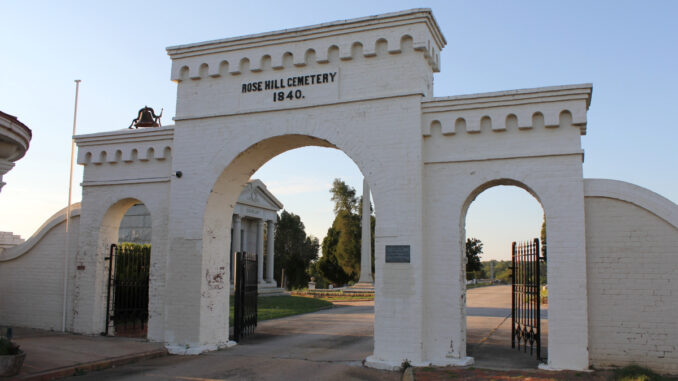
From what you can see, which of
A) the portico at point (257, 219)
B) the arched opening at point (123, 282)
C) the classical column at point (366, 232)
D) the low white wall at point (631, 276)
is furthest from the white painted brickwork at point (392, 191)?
the portico at point (257, 219)

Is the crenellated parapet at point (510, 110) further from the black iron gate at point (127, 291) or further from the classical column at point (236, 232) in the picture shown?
the classical column at point (236, 232)

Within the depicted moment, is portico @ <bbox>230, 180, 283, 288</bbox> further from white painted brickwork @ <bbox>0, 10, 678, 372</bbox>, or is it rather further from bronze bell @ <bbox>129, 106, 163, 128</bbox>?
white painted brickwork @ <bbox>0, 10, 678, 372</bbox>

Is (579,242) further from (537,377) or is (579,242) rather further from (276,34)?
(276,34)

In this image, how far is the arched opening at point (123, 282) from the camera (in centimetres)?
1367

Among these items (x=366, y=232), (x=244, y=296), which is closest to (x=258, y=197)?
(x=366, y=232)

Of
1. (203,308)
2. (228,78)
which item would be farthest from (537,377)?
(228,78)

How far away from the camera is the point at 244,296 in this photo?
538 inches

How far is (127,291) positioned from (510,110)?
10.0 m

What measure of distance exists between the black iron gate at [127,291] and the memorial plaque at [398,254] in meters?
6.95

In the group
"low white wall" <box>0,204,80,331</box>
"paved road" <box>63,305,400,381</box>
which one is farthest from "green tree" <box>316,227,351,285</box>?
"low white wall" <box>0,204,80,331</box>

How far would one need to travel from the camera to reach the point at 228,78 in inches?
492

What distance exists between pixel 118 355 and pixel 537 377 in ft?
25.2

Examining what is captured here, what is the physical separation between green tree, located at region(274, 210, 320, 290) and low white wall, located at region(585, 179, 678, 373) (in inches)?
1962

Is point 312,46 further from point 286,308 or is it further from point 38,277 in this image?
point 286,308
